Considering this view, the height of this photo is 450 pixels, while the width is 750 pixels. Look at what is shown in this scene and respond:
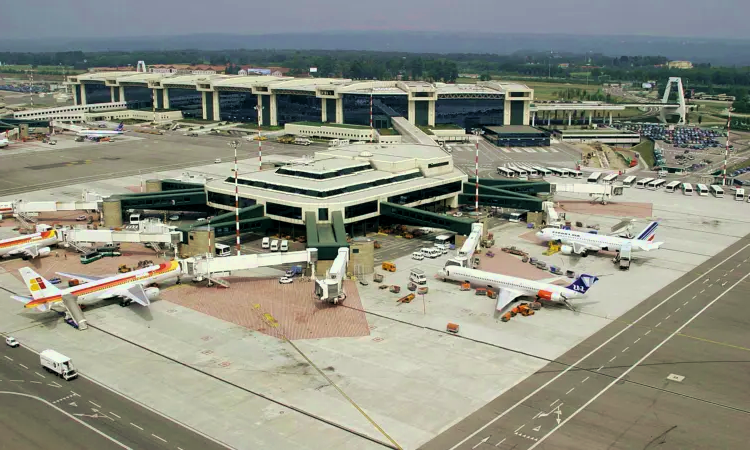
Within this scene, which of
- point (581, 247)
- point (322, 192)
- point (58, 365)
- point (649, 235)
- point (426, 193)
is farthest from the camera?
point (426, 193)

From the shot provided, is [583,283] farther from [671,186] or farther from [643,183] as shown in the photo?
[643,183]

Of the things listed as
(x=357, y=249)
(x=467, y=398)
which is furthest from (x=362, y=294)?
(x=467, y=398)

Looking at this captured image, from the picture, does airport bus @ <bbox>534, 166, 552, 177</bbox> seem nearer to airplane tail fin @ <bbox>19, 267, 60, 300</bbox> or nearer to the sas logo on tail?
airplane tail fin @ <bbox>19, 267, 60, 300</bbox>

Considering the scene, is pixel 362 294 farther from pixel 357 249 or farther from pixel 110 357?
pixel 110 357

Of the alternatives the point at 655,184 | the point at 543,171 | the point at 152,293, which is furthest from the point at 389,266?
the point at 543,171

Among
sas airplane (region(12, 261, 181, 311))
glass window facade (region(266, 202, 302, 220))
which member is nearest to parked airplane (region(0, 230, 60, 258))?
sas airplane (region(12, 261, 181, 311))

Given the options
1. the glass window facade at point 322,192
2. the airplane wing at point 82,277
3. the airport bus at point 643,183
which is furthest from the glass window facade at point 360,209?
the airport bus at point 643,183

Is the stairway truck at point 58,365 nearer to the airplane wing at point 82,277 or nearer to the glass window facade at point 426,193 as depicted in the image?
the airplane wing at point 82,277
